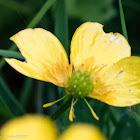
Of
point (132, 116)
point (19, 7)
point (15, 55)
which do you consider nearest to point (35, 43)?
point (15, 55)

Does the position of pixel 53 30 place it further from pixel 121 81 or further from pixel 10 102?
pixel 121 81

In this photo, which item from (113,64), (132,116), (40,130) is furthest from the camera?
(113,64)

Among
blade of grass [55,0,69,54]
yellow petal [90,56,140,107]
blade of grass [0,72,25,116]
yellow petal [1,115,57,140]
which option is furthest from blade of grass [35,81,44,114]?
yellow petal [1,115,57,140]

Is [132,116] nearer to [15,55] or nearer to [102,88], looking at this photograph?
[102,88]

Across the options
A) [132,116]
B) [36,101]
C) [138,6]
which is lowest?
[36,101]

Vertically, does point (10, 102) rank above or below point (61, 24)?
below

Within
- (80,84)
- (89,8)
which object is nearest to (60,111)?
(80,84)

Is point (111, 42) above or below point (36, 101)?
above

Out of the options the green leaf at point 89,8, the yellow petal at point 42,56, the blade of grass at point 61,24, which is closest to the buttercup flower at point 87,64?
the yellow petal at point 42,56
